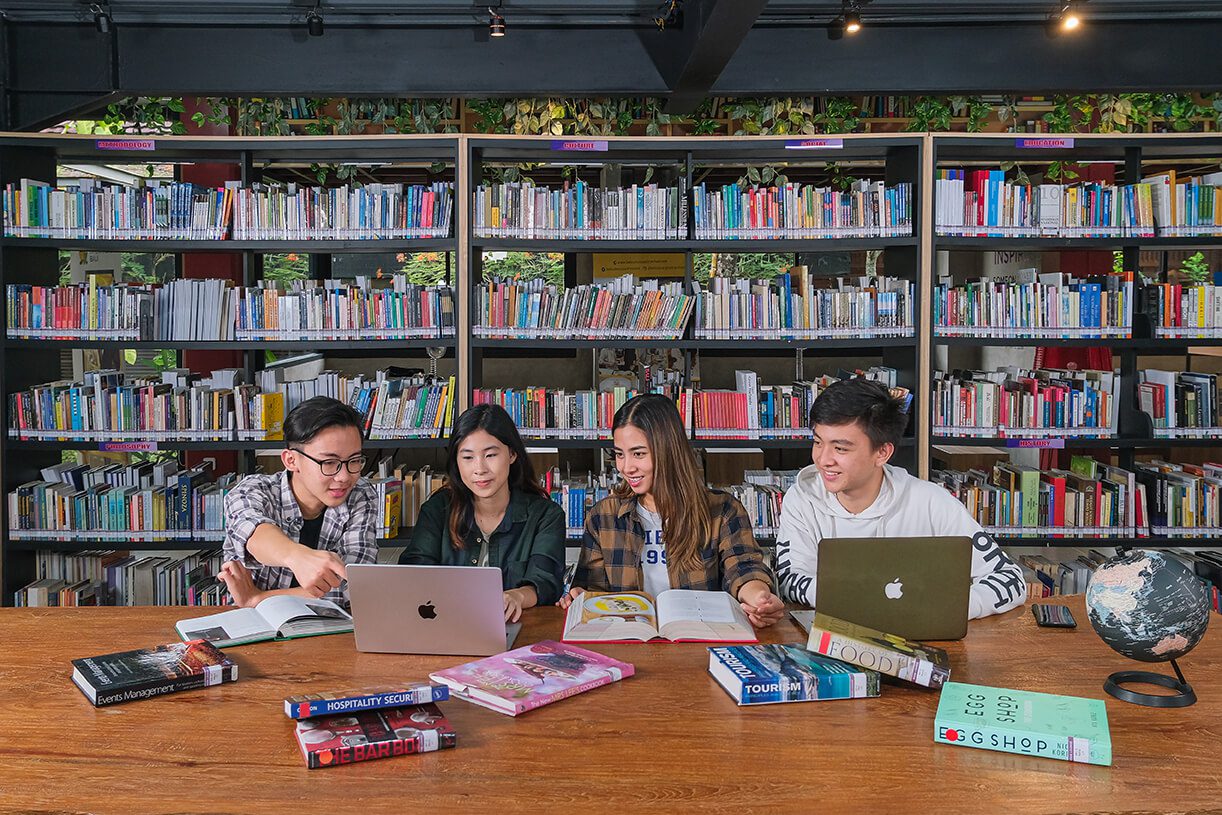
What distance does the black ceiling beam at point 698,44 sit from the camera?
3.84 meters

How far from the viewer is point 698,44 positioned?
13.6 feet

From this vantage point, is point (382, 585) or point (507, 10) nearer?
point (382, 585)

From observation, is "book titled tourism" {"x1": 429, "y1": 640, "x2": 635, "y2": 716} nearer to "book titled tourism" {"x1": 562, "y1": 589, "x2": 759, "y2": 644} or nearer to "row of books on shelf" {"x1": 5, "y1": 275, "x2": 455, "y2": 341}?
"book titled tourism" {"x1": 562, "y1": 589, "x2": 759, "y2": 644}

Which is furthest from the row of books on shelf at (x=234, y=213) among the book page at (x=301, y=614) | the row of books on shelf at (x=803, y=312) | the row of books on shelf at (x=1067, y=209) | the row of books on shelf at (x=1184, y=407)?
the row of books on shelf at (x=1184, y=407)

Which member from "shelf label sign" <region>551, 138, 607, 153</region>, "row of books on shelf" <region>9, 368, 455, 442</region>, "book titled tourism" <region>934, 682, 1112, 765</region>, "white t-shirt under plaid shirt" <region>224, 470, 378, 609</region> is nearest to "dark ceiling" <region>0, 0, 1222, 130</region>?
"shelf label sign" <region>551, 138, 607, 153</region>

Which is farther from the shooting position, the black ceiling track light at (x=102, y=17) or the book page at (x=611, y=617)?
the black ceiling track light at (x=102, y=17)

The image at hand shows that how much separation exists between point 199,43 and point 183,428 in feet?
6.07

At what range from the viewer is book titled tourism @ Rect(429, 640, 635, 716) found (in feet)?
6.43

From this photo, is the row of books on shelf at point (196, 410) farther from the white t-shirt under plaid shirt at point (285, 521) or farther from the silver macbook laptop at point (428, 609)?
the silver macbook laptop at point (428, 609)

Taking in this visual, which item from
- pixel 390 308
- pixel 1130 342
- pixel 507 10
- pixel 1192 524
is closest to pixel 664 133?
pixel 507 10

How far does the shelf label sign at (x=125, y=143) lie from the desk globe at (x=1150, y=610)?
14.4ft

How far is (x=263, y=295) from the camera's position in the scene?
4.80m

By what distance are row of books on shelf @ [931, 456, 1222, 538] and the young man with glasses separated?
10.0ft

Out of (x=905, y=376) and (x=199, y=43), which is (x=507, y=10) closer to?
(x=199, y=43)
